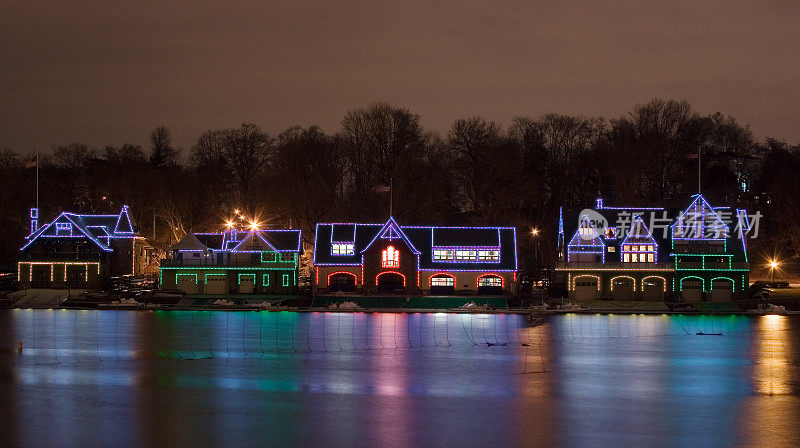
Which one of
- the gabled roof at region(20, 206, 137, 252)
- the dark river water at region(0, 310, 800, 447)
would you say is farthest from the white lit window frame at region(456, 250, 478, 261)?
the gabled roof at region(20, 206, 137, 252)

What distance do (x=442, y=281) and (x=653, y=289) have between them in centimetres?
1737

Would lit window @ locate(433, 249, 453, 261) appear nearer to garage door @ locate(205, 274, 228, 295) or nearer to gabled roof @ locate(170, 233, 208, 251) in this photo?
garage door @ locate(205, 274, 228, 295)

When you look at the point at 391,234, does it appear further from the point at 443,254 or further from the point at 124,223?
the point at 124,223

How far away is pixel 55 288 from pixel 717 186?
64.2 metres

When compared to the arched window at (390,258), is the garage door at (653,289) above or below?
below

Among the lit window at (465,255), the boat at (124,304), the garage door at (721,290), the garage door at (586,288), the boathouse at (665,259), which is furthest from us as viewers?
the lit window at (465,255)

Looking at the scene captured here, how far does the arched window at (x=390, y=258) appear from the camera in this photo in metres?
78.4

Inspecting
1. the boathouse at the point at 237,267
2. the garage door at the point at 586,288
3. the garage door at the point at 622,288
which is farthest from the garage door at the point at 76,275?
Result: the garage door at the point at 622,288

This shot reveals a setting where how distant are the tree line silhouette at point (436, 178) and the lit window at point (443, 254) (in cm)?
1312

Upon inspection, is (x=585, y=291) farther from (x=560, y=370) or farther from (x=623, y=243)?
(x=560, y=370)

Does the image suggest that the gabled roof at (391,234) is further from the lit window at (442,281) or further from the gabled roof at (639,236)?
the gabled roof at (639,236)

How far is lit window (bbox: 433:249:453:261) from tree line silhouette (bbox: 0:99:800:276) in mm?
13122

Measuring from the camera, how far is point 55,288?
81.2 meters

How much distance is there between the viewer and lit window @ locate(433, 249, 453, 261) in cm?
7888
